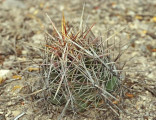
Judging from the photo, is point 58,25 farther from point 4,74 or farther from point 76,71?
point 76,71

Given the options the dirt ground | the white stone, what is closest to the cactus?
the dirt ground

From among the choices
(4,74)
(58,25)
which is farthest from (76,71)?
(58,25)

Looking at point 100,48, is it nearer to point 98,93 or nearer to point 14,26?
point 98,93

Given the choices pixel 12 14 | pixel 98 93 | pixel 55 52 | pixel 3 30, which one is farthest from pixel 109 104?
pixel 12 14

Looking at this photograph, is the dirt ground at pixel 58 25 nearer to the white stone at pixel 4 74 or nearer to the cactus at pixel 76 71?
the white stone at pixel 4 74

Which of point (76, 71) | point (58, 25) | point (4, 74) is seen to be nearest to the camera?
point (76, 71)

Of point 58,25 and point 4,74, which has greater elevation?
point 58,25

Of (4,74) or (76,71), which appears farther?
(4,74)

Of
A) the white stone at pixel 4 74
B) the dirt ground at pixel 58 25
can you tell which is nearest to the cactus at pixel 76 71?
the dirt ground at pixel 58 25

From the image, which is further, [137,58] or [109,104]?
[137,58]
